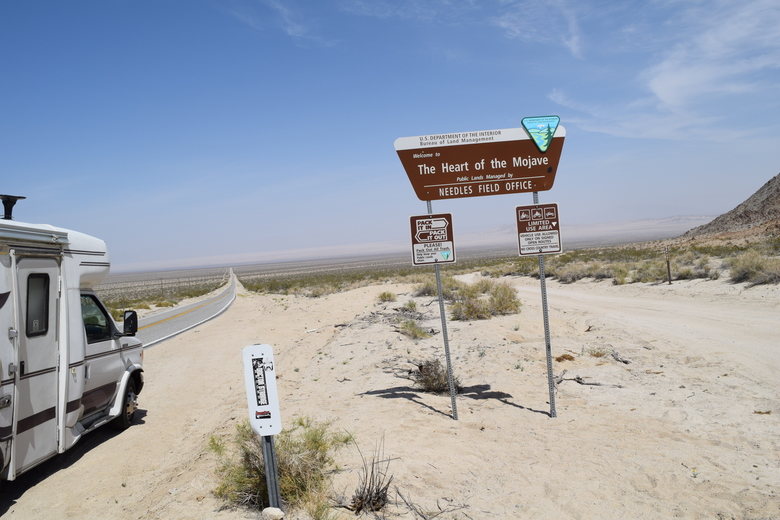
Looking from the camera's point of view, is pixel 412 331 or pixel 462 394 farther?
pixel 412 331

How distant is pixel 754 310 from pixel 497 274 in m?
25.1

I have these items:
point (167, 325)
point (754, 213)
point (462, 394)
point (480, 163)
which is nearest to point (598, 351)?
point (462, 394)

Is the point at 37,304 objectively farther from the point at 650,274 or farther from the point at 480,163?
the point at 650,274

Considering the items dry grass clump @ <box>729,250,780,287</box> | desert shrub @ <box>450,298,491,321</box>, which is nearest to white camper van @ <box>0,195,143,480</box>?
desert shrub @ <box>450,298,491,321</box>

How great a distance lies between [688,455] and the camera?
204 inches

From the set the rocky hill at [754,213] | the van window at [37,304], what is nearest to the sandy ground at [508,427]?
the van window at [37,304]

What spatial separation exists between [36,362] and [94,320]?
1.65 meters

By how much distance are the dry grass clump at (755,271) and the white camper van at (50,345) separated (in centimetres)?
1887

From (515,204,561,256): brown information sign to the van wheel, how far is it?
232 inches

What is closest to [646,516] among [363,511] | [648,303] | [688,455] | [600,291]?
[688,455]

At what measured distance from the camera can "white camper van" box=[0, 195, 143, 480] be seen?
15.7 ft

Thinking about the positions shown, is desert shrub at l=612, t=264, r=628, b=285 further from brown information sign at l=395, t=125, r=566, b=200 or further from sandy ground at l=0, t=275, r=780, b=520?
brown information sign at l=395, t=125, r=566, b=200

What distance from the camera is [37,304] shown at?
5348 millimetres

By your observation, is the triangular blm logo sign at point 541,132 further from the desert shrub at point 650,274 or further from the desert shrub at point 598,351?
the desert shrub at point 650,274
